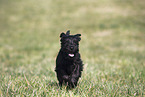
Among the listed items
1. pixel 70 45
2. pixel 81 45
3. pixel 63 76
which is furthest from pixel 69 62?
pixel 81 45

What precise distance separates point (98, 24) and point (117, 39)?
5.45 meters

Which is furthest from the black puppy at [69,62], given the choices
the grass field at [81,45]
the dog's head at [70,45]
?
the grass field at [81,45]

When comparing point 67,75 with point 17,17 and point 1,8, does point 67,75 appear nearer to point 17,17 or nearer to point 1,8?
point 17,17

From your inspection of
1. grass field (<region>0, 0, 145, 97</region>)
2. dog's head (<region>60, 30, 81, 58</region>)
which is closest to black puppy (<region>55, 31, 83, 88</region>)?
dog's head (<region>60, 30, 81, 58</region>)

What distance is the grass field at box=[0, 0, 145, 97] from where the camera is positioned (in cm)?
448

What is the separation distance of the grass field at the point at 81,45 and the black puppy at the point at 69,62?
253 millimetres

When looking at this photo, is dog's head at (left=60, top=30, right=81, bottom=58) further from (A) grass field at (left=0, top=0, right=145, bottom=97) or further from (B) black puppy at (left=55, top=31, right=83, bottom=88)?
(A) grass field at (left=0, top=0, right=145, bottom=97)

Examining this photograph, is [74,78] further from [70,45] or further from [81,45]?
[81,45]

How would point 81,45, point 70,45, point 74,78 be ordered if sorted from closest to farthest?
1. point 70,45
2. point 74,78
3. point 81,45

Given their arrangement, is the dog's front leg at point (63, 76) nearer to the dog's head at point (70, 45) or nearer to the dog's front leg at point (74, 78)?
the dog's front leg at point (74, 78)

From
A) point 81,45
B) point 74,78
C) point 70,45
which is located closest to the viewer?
point 70,45

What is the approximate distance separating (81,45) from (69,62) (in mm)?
9510

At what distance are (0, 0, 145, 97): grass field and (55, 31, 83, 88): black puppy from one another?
0.25 meters

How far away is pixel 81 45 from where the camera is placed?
45.1 ft
